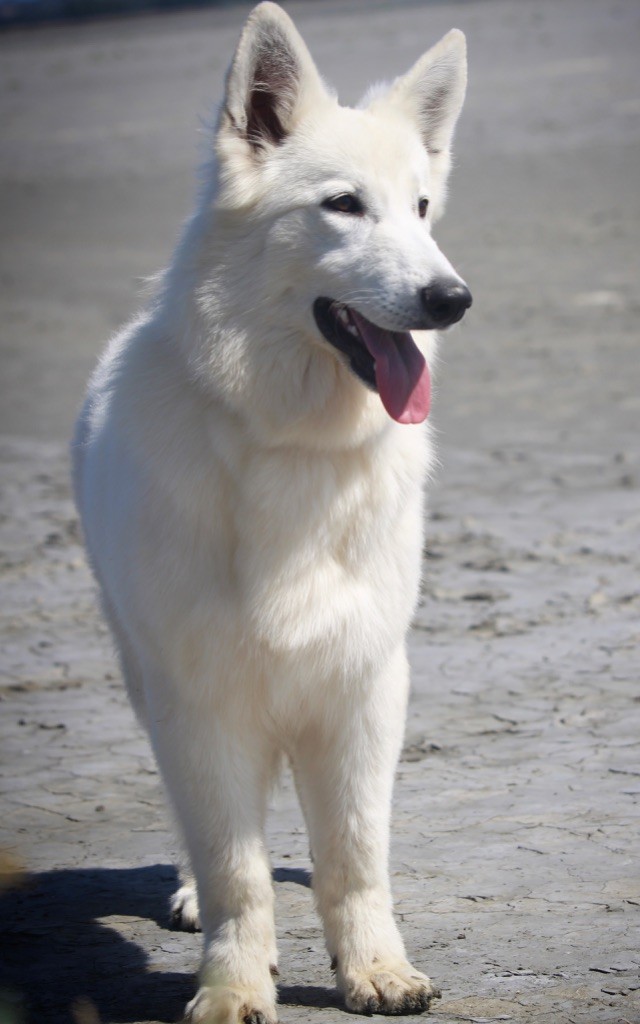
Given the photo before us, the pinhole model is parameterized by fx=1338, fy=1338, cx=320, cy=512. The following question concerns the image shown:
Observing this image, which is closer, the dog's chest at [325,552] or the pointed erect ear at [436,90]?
the dog's chest at [325,552]

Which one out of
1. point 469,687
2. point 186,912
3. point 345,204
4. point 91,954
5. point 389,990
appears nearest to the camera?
point 389,990

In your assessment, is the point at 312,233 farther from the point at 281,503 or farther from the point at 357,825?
the point at 357,825

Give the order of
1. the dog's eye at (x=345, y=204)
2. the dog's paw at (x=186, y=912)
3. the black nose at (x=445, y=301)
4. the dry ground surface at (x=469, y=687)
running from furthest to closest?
the dog's paw at (x=186, y=912)
the dry ground surface at (x=469, y=687)
the dog's eye at (x=345, y=204)
the black nose at (x=445, y=301)

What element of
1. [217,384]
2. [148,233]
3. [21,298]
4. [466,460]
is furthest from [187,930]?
[148,233]

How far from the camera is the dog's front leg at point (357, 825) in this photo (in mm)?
3484

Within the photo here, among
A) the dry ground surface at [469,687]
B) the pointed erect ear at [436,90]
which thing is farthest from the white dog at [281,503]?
the dry ground surface at [469,687]

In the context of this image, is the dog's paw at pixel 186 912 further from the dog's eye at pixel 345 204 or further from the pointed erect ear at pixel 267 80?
the pointed erect ear at pixel 267 80

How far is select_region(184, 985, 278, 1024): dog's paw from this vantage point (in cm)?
329

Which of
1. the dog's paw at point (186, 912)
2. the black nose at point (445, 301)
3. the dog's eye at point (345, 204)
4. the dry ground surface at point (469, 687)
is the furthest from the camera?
the dog's paw at point (186, 912)

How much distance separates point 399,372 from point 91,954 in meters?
1.86

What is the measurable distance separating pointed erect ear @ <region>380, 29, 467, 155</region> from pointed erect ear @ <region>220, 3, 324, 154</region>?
0.27m

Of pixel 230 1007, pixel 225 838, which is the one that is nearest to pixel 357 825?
pixel 225 838

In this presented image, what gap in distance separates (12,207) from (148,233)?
452 centimetres

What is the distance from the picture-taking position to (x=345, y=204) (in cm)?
351
